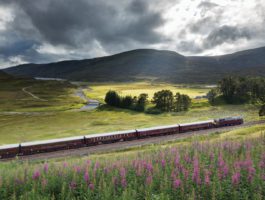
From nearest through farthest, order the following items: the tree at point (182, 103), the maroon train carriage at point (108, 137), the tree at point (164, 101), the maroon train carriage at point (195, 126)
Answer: the maroon train carriage at point (108, 137) → the maroon train carriage at point (195, 126) → the tree at point (182, 103) → the tree at point (164, 101)

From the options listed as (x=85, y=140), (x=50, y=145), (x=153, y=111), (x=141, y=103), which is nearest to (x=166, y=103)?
(x=153, y=111)

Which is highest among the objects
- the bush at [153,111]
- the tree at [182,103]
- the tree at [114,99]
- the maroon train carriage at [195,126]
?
the tree at [114,99]

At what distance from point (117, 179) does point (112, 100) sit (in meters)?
128

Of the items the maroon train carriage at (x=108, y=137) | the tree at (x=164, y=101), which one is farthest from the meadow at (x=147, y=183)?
the tree at (x=164, y=101)

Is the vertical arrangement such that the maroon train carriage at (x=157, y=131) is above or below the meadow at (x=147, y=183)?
below

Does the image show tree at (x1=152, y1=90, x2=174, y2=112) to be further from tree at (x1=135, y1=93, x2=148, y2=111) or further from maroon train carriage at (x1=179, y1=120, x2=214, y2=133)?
maroon train carriage at (x1=179, y1=120, x2=214, y2=133)

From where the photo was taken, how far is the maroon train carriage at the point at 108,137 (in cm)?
4934

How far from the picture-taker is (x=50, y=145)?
45.9 metres

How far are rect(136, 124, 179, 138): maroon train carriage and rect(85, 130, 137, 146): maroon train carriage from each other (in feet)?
6.01

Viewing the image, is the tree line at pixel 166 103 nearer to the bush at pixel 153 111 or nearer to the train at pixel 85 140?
the bush at pixel 153 111

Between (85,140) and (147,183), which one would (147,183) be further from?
(85,140)

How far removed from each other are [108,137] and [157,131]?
42.2 ft

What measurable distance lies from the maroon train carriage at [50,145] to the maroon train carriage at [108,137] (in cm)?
147

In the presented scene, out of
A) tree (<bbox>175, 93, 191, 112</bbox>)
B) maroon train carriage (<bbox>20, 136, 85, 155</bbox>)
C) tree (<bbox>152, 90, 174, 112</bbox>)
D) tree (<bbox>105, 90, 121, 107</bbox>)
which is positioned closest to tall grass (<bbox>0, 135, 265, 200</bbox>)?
maroon train carriage (<bbox>20, 136, 85, 155</bbox>)
